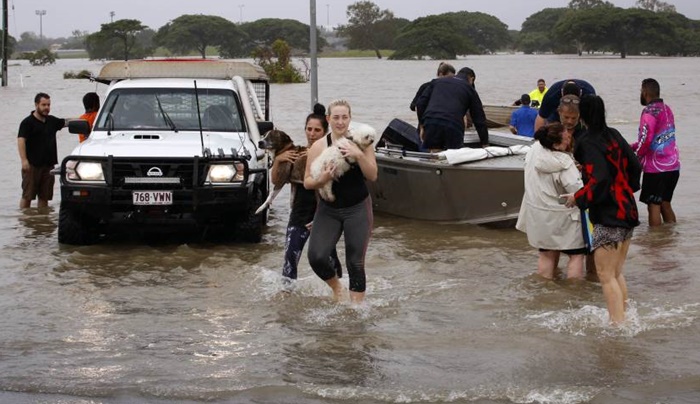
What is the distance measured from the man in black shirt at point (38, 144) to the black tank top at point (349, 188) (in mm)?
6568

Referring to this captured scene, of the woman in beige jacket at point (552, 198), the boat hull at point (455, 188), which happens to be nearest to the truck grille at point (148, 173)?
the boat hull at point (455, 188)

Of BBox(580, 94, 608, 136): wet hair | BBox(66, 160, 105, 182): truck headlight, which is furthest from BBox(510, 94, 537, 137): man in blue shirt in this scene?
BBox(580, 94, 608, 136): wet hair

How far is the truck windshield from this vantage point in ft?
40.3

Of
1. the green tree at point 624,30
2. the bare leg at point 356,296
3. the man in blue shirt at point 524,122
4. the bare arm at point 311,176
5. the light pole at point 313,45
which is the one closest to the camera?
the bare arm at point 311,176

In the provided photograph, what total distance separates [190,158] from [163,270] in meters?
1.10

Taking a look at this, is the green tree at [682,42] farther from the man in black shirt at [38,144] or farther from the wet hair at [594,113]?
the wet hair at [594,113]

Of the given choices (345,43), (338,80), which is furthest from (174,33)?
(338,80)

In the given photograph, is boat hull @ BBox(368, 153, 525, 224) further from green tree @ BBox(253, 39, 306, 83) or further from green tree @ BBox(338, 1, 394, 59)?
green tree @ BBox(338, 1, 394, 59)

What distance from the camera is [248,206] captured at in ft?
37.3

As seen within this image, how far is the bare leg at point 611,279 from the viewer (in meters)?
7.73

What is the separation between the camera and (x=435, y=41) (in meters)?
124

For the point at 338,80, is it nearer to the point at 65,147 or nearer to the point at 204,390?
the point at 65,147

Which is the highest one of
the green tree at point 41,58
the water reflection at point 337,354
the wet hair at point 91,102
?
the green tree at point 41,58

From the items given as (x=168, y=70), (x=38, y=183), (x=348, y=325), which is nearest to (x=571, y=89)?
(x=348, y=325)
